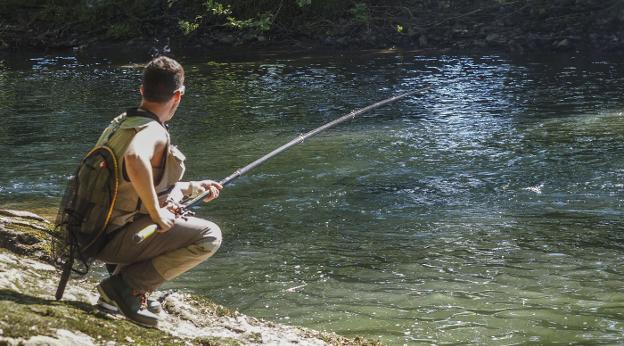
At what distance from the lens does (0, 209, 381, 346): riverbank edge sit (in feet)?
11.0

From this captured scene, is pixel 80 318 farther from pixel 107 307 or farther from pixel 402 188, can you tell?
pixel 402 188

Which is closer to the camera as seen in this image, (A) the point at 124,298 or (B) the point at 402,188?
(A) the point at 124,298

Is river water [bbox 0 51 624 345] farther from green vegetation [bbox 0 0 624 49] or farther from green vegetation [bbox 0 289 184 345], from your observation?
green vegetation [bbox 0 0 624 49]

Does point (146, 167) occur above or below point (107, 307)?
above

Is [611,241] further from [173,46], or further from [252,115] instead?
[173,46]

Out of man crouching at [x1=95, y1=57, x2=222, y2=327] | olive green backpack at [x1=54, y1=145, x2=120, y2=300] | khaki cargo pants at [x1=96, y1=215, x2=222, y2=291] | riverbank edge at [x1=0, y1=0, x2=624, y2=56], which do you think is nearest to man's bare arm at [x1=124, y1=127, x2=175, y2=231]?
man crouching at [x1=95, y1=57, x2=222, y2=327]

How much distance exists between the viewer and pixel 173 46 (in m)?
22.9

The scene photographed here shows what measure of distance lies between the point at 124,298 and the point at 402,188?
5.49 meters

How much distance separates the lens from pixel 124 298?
3832 mm

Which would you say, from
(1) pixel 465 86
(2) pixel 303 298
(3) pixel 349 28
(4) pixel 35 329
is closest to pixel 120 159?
(4) pixel 35 329

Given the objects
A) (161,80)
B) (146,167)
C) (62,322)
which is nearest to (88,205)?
(146,167)

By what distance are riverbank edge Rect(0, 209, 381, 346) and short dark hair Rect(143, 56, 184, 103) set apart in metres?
1.00

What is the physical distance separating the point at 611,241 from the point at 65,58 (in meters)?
17.4

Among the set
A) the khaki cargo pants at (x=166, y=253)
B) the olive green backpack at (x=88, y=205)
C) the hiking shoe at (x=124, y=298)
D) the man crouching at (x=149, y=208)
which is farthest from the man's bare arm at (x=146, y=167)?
the hiking shoe at (x=124, y=298)
